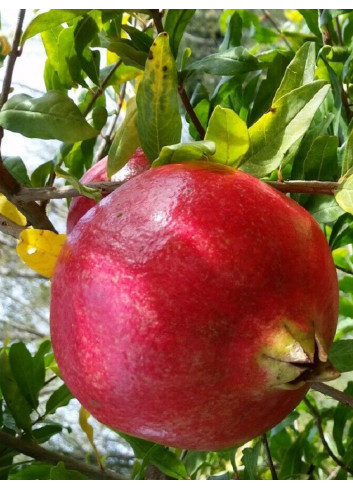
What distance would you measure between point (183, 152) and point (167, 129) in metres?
0.05

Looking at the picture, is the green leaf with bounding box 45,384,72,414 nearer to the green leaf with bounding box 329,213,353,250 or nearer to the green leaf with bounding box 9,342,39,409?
the green leaf with bounding box 9,342,39,409

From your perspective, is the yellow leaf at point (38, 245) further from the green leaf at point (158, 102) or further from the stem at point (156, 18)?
the stem at point (156, 18)

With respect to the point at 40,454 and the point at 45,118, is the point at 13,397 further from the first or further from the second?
the point at 45,118

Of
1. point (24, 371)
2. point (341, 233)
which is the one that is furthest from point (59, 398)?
point (341, 233)

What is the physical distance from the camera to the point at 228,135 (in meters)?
0.47

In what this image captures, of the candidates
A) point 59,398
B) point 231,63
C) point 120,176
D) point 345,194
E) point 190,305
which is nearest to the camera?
point 190,305

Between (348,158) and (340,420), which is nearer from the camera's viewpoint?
(348,158)

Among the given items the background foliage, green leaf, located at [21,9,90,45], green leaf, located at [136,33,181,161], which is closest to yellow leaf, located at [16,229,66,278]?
the background foliage

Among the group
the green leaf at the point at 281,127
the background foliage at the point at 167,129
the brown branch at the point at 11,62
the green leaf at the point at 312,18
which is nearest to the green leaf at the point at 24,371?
the background foliage at the point at 167,129

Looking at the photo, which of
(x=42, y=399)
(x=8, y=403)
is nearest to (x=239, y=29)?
(x=8, y=403)

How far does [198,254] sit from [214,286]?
22 millimetres

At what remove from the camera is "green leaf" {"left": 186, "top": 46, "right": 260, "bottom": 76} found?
71cm

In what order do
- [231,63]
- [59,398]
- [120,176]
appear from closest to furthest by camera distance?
[120,176], [231,63], [59,398]

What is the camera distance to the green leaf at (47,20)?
61 cm
